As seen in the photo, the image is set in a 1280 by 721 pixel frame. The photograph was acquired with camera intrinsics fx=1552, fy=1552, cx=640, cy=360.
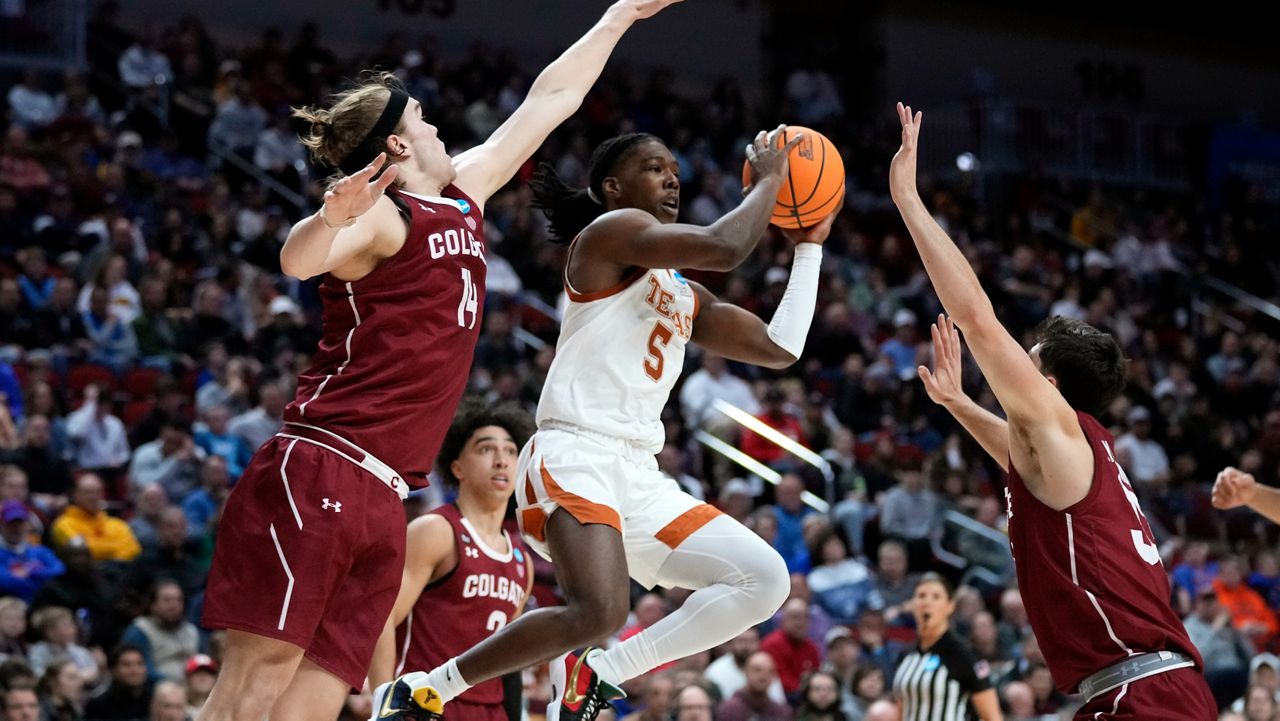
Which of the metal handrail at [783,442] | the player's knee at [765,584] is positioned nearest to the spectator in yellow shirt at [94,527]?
the metal handrail at [783,442]

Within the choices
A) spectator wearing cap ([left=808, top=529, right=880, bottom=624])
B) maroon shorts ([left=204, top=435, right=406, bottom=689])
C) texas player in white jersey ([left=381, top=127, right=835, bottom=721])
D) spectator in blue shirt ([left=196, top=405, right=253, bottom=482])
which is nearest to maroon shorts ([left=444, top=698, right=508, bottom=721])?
texas player in white jersey ([left=381, top=127, right=835, bottom=721])

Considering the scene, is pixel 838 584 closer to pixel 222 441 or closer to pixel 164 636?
pixel 222 441

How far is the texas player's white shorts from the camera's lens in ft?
16.3

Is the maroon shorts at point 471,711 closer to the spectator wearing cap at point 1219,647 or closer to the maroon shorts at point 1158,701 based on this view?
the maroon shorts at point 1158,701

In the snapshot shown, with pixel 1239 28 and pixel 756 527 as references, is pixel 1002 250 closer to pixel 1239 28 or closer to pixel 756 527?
pixel 1239 28

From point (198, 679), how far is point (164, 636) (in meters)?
0.86

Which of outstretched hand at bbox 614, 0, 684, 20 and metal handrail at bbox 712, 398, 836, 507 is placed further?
metal handrail at bbox 712, 398, 836, 507

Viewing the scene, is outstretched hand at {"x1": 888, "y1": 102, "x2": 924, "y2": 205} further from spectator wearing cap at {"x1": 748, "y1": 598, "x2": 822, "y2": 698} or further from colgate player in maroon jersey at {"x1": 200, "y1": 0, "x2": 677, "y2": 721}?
spectator wearing cap at {"x1": 748, "y1": 598, "x2": 822, "y2": 698}

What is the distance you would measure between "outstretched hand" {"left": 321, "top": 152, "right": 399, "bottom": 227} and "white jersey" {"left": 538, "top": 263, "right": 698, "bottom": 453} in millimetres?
1182

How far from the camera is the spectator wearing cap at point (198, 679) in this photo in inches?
332

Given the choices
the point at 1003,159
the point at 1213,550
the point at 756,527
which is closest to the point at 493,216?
the point at 756,527

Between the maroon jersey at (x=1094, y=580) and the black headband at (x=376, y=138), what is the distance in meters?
2.14

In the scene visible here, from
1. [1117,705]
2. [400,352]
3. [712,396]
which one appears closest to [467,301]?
[400,352]

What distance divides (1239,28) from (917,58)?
6366 mm
